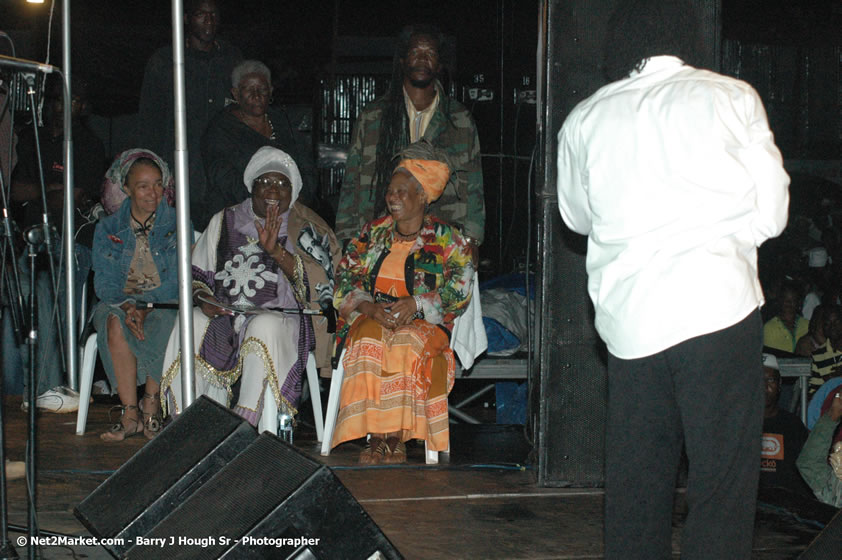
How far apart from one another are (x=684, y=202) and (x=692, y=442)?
0.57 m

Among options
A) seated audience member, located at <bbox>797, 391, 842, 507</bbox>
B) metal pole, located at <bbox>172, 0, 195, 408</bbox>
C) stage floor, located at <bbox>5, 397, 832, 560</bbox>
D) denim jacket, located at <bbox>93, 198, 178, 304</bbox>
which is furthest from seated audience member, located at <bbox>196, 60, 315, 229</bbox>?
seated audience member, located at <bbox>797, 391, 842, 507</bbox>

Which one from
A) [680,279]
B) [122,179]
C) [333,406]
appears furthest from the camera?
[122,179]

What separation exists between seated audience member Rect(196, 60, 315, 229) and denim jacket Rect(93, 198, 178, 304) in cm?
36

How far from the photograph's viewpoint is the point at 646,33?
249 cm

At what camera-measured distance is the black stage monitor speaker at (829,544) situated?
251cm

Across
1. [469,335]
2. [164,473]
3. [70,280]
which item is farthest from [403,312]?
[70,280]

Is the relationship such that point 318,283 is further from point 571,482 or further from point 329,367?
point 571,482

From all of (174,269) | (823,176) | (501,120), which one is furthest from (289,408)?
(823,176)

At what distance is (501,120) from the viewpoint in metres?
7.50

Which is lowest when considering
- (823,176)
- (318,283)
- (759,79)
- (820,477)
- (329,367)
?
(820,477)

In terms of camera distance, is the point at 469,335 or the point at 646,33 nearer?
the point at 646,33

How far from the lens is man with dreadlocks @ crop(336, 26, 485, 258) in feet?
17.8

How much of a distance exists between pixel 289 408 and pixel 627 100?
2914mm

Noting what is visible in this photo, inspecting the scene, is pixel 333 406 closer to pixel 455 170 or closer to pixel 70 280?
pixel 455 170
